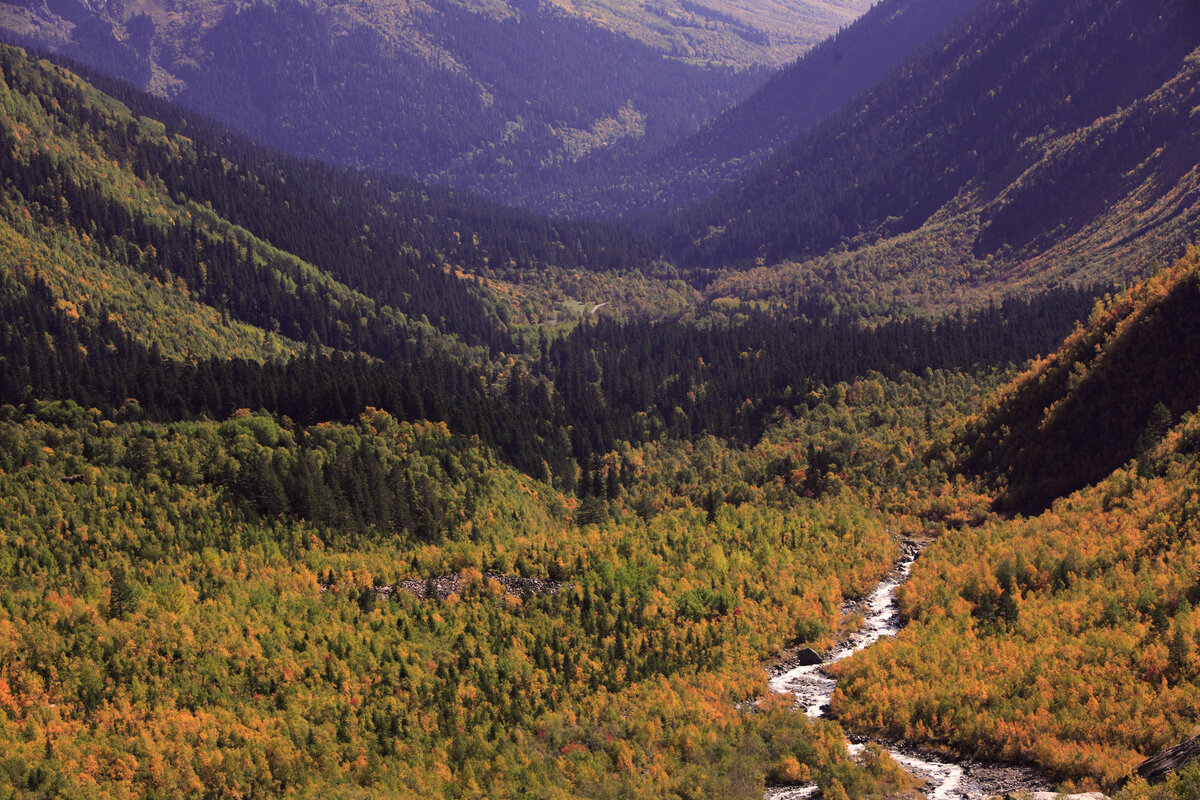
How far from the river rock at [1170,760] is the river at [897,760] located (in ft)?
18.6

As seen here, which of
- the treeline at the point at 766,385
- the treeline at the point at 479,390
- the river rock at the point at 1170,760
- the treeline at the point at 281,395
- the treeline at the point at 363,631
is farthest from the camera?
the treeline at the point at 766,385

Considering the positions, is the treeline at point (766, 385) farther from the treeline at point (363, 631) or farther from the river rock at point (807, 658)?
the river rock at point (807, 658)

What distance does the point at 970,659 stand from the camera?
6581 cm

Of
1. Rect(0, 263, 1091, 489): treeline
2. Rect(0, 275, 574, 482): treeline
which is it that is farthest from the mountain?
Rect(0, 263, 1091, 489): treeline

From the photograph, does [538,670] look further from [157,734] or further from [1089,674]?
[1089,674]

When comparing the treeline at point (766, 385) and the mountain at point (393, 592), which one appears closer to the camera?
the mountain at point (393, 592)

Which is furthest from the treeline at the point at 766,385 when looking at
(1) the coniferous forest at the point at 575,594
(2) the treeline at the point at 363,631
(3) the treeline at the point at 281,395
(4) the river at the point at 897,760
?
(4) the river at the point at 897,760

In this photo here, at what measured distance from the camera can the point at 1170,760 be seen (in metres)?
45.4

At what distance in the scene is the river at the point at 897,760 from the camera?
52.8 metres

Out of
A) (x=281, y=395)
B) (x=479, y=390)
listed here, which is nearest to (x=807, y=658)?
(x=281, y=395)

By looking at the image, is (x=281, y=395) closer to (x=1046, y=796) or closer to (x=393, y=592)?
(x=393, y=592)

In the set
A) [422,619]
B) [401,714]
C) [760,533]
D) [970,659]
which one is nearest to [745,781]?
[970,659]

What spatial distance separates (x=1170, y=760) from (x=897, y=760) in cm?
1644

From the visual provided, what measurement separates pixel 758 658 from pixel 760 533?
83.9 feet
